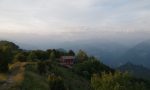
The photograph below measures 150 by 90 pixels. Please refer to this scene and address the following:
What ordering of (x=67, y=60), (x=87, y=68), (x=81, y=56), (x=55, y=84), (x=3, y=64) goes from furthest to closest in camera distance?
(x=81, y=56) < (x=67, y=60) < (x=87, y=68) < (x=3, y=64) < (x=55, y=84)

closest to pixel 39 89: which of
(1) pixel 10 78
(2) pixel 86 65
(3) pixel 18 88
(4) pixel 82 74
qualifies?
(3) pixel 18 88

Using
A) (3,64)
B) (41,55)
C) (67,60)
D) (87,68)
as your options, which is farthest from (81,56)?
(3,64)

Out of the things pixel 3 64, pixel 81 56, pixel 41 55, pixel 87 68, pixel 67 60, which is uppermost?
Answer: pixel 41 55

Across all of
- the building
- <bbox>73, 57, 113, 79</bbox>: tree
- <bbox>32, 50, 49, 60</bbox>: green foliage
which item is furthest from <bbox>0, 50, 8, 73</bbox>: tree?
the building

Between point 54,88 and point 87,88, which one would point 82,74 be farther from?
point 54,88

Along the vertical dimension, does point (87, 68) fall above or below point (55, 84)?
below

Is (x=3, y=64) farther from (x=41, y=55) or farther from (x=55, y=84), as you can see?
(x=41, y=55)

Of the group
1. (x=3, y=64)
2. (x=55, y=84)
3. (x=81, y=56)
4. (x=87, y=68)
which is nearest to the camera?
(x=55, y=84)

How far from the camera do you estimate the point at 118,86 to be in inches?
2625

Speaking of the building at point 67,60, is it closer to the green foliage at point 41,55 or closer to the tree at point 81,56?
the tree at point 81,56

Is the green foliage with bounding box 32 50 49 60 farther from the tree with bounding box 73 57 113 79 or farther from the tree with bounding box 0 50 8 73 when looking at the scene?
the tree with bounding box 0 50 8 73

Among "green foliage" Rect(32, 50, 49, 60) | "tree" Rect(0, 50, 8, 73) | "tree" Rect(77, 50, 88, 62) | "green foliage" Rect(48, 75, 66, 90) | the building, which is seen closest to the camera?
"green foliage" Rect(48, 75, 66, 90)

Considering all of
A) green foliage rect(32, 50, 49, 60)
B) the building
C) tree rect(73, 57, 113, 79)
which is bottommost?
tree rect(73, 57, 113, 79)

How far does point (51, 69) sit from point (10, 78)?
104ft
